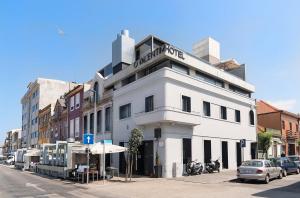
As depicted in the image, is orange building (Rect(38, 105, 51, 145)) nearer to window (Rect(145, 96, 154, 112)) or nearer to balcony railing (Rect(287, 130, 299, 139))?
window (Rect(145, 96, 154, 112))

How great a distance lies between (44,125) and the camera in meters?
57.2

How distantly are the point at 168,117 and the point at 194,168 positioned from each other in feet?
16.4

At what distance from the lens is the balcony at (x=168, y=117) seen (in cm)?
2327

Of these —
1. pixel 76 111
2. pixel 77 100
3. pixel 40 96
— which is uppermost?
pixel 40 96

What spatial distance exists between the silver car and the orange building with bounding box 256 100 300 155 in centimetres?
2506

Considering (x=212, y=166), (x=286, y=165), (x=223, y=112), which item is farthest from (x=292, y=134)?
(x=212, y=166)

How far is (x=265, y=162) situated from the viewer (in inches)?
811

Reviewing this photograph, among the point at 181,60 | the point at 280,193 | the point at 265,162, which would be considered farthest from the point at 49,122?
the point at 280,193

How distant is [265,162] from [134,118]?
11157 millimetres

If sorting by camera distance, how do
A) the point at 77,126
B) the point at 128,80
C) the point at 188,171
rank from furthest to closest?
1. the point at 77,126
2. the point at 128,80
3. the point at 188,171

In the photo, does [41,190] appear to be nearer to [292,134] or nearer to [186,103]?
[186,103]

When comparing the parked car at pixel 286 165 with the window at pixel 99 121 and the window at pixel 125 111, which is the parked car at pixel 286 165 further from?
the window at pixel 99 121

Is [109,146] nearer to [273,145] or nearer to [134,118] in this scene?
[134,118]

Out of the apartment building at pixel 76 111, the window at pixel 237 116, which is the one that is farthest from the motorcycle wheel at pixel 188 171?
the apartment building at pixel 76 111
